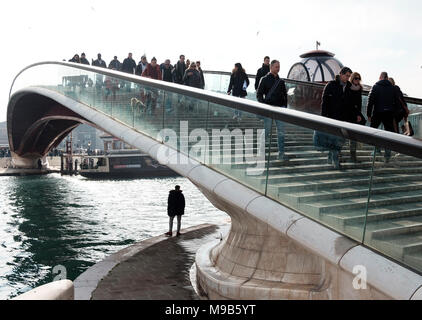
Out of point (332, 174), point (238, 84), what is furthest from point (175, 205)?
point (332, 174)

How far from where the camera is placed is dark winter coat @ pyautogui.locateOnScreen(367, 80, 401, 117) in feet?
24.1

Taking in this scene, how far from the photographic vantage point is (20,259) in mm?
11508

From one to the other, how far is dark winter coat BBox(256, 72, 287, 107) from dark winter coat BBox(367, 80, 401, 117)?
55.7 inches

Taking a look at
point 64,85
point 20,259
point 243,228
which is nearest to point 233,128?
point 243,228

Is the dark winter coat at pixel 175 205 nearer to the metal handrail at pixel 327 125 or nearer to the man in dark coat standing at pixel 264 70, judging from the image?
the man in dark coat standing at pixel 264 70

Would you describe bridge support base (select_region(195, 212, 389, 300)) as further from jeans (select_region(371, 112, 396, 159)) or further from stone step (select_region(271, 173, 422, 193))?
jeans (select_region(371, 112, 396, 159))

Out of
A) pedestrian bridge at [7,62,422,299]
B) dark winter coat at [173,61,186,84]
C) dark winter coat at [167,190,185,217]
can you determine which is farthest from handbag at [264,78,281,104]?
dark winter coat at [173,61,186,84]

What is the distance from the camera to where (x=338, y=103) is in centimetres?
681

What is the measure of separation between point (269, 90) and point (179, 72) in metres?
7.34

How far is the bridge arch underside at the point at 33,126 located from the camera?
33938 millimetres

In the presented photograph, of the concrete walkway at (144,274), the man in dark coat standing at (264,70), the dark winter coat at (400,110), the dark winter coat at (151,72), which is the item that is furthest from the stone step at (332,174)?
the dark winter coat at (151,72)

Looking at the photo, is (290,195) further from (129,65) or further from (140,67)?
(129,65)
